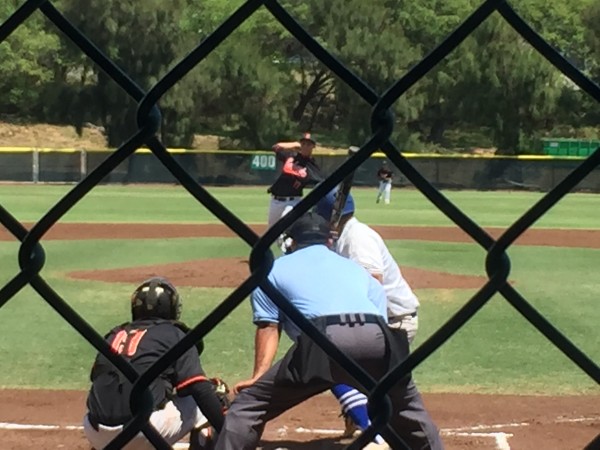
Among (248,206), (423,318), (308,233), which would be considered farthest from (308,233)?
(248,206)

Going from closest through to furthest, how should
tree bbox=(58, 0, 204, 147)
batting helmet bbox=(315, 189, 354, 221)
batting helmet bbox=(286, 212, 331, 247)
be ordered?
batting helmet bbox=(286, 212, 331, 247), batting helmet bbox=(315, 189, 354, 221), tree bbox=(58, 0, 204, 147)

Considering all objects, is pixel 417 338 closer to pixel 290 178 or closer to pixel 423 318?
pixel 423 318

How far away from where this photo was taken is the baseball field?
645 centimetres

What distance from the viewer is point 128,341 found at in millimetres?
4473

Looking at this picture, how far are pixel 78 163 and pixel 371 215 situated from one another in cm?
1488

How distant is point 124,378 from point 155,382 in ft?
0.45

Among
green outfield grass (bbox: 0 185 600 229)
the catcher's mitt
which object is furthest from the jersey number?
green outfield grass (bbox: 0 185 600 229)

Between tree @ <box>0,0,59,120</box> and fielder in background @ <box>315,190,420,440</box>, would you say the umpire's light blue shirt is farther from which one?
tree @ <box>0,0,59,120</box>

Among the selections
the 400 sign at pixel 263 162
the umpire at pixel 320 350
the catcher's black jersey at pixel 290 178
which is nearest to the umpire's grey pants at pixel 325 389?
the umpire at pixel 320 350

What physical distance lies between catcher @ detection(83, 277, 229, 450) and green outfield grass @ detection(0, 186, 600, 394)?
275 centimetres

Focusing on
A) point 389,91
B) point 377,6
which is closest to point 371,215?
point 389,91

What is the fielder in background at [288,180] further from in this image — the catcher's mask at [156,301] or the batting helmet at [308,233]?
the catcher's mask at [156,301]

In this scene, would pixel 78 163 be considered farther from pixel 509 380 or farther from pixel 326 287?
pixel 326 287

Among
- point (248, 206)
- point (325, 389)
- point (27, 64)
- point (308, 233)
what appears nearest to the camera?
point (325, 389)
